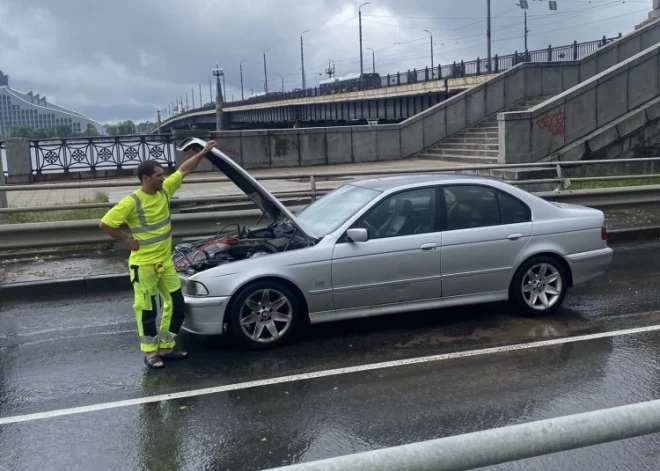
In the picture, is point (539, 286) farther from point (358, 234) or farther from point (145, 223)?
point (145, 223)

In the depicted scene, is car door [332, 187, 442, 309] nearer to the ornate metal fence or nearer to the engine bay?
the engine bay

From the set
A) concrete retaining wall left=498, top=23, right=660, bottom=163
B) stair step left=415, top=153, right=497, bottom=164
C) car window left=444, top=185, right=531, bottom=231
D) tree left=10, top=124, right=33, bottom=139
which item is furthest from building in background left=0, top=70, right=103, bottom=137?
car window left=444, top=185, right=531, bottom=231

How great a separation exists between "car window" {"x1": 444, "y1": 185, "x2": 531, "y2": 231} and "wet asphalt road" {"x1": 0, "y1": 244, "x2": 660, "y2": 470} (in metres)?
1.03

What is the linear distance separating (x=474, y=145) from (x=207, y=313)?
62.9 ft

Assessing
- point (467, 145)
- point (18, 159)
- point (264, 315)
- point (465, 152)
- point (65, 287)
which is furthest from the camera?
point (467, 145)

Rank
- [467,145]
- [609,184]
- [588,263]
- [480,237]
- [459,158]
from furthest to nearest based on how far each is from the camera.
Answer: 1. [467,145]
2. [459,158]
3. [609,184]
4. [588,263]
5. [480,237]

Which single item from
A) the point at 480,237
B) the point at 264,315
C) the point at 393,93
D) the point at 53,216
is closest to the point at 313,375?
the point at 264,315

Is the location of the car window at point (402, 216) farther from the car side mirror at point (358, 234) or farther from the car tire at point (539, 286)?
the car tire at point (539, 286)

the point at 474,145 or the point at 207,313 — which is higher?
the point at 474,145

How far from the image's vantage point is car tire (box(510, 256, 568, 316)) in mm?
7320

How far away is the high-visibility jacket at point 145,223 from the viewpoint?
19.6 feet

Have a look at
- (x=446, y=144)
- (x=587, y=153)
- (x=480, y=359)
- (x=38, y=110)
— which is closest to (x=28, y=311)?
(x=480, y=359)

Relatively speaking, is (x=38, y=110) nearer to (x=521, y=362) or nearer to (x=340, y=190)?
(x=340, y=190)

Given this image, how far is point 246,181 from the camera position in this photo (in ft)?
22.8
